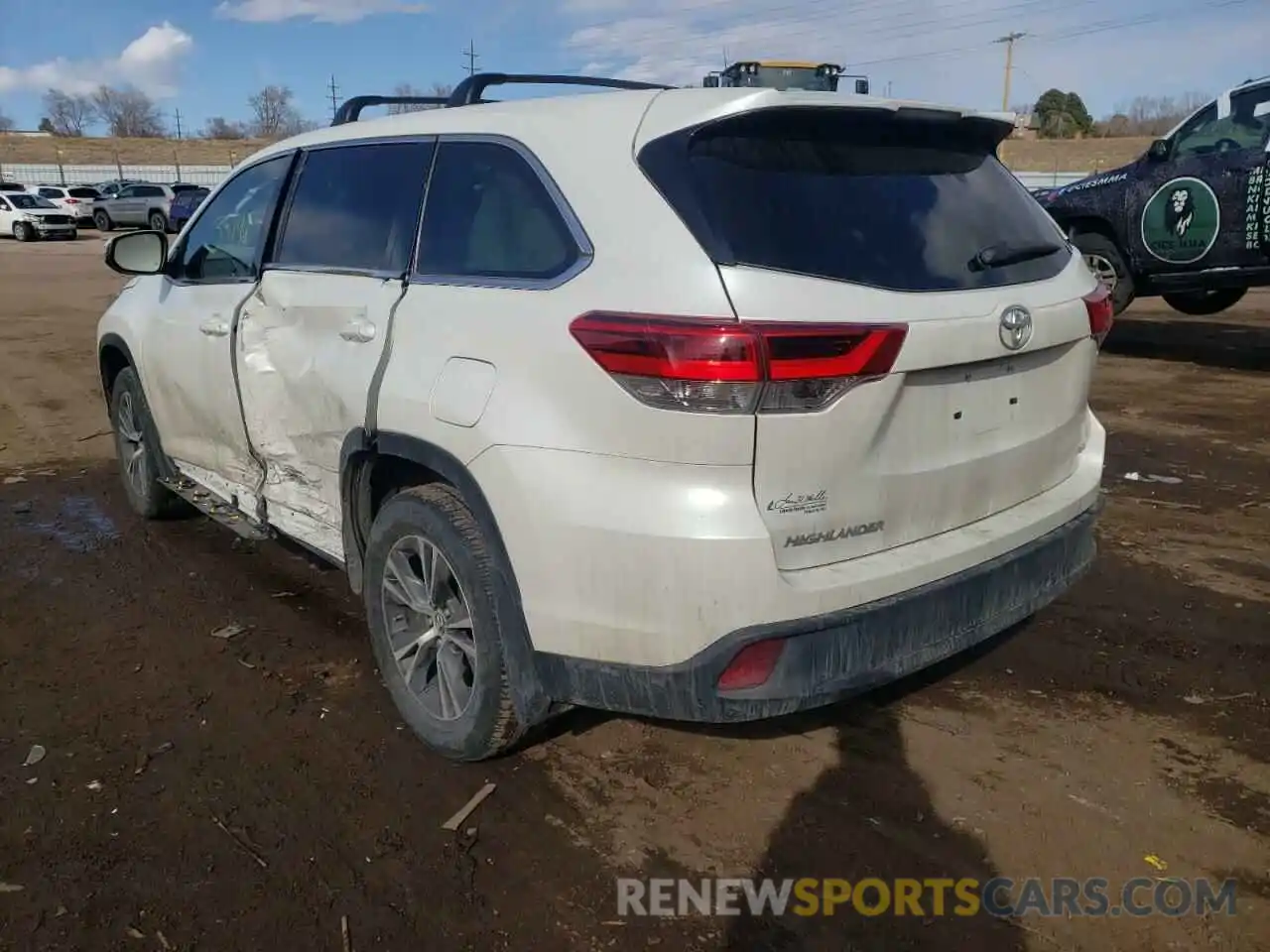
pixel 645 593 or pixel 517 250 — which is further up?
pixel 517 250

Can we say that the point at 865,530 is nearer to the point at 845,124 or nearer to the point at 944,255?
the point at 944,255

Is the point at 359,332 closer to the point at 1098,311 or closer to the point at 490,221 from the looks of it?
the point at 490,221

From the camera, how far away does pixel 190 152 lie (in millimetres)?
71938

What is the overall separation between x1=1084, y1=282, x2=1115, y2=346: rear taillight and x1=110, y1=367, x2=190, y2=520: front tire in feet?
13.4

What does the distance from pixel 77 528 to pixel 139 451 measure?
1.72ft

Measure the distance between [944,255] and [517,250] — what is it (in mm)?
1149

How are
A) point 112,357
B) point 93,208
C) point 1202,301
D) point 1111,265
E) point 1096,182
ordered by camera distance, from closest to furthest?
point 112,357, point 1111,265, point 1096,182, point 1202,301, point 93,208

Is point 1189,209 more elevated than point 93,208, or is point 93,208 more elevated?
point 93,208

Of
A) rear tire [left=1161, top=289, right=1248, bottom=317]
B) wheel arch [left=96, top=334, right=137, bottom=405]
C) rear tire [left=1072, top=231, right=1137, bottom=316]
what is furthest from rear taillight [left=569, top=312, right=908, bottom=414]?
rear tire [left=1161, top=289, right=1248, bottom=317]

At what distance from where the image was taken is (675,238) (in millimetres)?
2434

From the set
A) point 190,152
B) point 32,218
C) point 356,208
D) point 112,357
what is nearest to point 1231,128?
point 356,208

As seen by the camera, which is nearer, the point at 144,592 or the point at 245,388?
the point at 245,388

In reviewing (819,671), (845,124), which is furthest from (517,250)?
(819,671)

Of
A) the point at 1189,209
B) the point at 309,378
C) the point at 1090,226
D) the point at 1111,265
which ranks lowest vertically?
the point at 309,378
